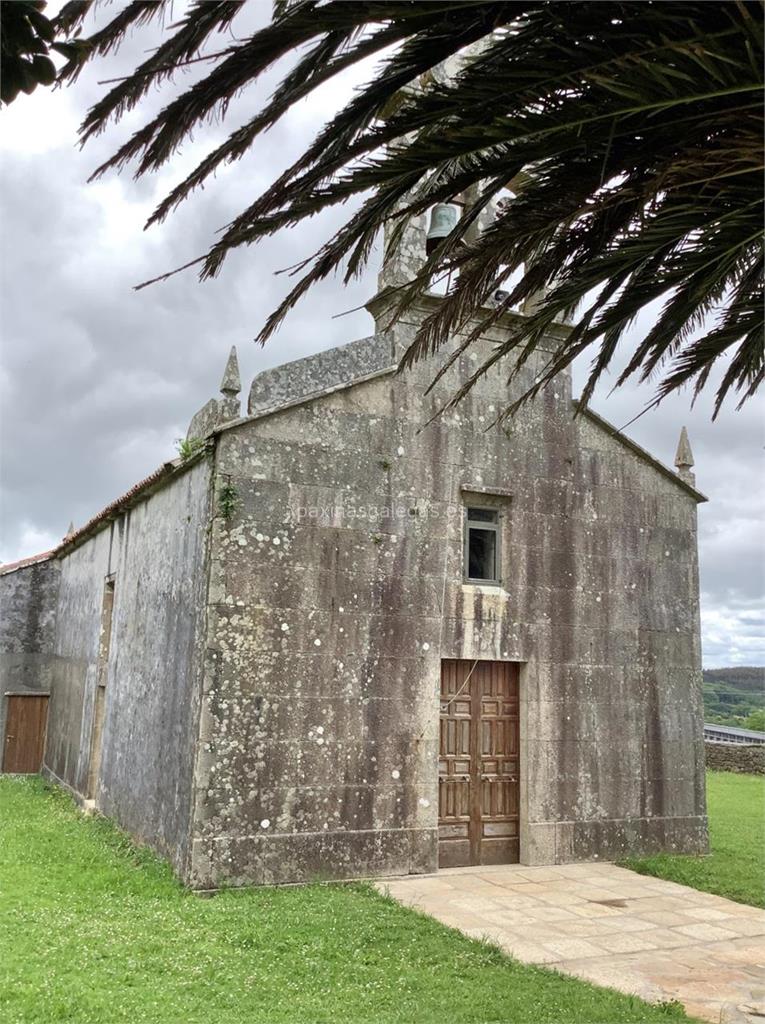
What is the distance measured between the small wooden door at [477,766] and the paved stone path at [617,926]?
29 cm

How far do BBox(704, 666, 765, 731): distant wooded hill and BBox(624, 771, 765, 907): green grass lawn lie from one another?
29.1m

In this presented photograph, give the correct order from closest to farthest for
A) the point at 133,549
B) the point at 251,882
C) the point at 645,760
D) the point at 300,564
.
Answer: the point at 251,882
the point at 300,564
the point at 645,760
the point at 133,549

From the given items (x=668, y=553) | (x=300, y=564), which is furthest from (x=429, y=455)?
(x=668, y=553)

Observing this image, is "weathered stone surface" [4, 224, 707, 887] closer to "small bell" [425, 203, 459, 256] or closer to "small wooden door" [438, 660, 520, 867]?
"small wooden door" [438, 660, 520, 867]

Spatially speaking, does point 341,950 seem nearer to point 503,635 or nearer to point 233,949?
point 233,949

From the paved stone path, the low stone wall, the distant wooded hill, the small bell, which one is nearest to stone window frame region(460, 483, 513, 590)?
the small bell

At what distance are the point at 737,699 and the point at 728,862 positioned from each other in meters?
37.1

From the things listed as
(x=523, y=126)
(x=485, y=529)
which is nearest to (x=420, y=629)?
(x=485, y=529)

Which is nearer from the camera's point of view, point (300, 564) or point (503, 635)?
point (300, 564)

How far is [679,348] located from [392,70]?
291cm

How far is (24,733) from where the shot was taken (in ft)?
58.3

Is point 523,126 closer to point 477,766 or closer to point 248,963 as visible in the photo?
point 248,963

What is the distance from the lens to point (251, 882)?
7.91 meters

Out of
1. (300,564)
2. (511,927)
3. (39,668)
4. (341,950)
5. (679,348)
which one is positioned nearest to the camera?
(679,348)
